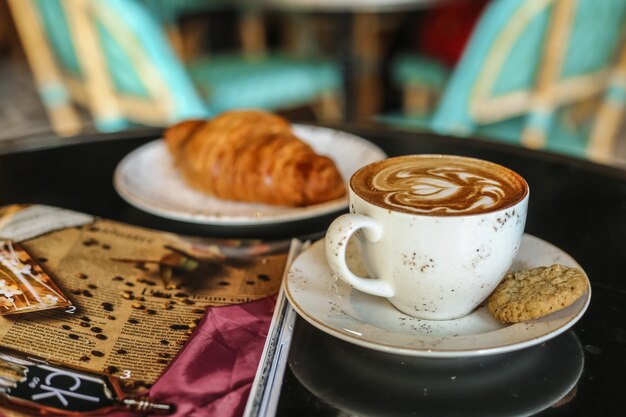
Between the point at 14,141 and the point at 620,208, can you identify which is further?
the point at 14,141

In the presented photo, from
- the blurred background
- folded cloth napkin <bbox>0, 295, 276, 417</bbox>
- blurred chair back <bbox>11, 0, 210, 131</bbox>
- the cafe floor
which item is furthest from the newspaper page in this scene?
the cafe floor

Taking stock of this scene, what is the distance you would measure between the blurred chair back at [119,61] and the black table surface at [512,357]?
27.5 inches

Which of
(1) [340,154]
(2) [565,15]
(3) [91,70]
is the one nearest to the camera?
(1) [340,154]

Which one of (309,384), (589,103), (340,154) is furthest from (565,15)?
(309,384)

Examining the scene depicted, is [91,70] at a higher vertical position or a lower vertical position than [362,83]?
higher

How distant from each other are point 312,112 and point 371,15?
50 cm

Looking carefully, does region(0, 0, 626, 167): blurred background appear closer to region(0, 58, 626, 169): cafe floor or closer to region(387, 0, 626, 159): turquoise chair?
region(387, 0, 626, 159): turquoise chair

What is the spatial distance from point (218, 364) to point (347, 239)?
0.38 ft

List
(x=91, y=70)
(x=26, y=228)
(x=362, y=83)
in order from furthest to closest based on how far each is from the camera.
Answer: (x=362, y=83), (x=91, y=70), (x=26, y=228)

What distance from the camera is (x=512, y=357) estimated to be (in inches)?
16.6

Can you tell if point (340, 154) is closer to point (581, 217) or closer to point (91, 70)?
point (581, 217)

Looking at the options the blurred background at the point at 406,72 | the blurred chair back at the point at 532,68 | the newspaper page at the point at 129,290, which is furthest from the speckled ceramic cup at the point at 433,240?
the blurred chair back at the point at 532,68

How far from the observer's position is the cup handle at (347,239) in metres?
0.43

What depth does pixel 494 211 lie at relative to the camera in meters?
0.42
